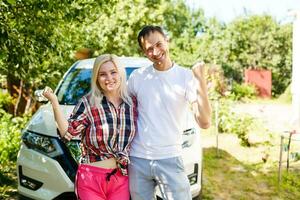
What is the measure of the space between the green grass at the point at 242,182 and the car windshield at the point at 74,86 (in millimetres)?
2068

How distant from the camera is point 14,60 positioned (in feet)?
15.8

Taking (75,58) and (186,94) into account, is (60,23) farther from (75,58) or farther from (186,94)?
(75,58)

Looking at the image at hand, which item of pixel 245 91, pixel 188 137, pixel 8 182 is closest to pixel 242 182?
pixel 188 137

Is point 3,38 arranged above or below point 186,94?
above

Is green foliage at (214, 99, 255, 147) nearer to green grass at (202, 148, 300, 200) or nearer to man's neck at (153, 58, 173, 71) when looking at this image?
green grass at (202, 148, 300, 200)

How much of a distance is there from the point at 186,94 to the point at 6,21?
2924 mm

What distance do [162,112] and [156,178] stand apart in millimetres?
417

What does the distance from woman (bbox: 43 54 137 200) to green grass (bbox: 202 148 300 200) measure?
2.97 meters

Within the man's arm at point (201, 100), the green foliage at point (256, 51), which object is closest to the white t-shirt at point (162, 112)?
the man's arm at point (201, 100)

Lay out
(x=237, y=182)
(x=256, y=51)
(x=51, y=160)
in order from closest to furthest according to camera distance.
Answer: (x=51, y=160)
(x=237, y=182)
(x=256, y=51)

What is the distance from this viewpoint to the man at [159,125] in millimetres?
2557

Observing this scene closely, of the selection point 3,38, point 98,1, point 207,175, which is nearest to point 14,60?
point 3,38

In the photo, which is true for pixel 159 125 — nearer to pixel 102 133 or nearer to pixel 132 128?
pixel 132 128

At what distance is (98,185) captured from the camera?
2508mm
